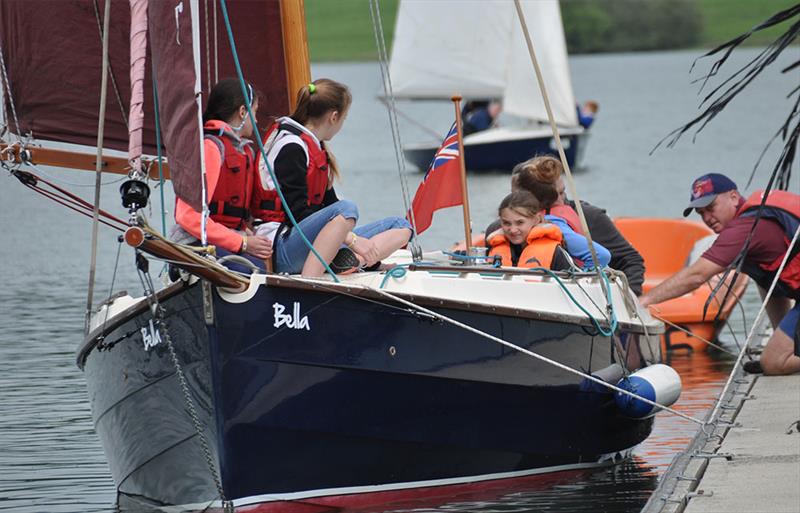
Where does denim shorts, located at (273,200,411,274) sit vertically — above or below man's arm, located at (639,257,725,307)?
above

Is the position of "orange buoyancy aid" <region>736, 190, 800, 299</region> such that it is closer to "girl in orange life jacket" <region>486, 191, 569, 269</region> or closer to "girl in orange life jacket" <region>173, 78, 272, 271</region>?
"girl in orange life jacket" <region>486, 191, 569, 269</region>

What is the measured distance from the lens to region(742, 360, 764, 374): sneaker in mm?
9959

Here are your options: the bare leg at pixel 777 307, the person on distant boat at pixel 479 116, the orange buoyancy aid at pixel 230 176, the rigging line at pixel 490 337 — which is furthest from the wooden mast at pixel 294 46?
the person on distant boat at pixel 479 116

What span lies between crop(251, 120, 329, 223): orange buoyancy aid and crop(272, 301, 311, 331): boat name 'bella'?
0.73m

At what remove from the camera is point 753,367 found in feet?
32.8

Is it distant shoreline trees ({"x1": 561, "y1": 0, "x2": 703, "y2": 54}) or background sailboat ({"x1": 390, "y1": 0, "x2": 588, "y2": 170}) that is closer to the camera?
background sailboat ({"x1": 390, "y1": 0, "x2": 588, "y2": 170})

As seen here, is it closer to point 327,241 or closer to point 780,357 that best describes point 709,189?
point 780,357

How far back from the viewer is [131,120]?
6.27 metres

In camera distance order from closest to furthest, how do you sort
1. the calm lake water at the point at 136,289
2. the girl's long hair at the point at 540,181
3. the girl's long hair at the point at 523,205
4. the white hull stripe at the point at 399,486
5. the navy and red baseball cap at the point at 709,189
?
the white hull stripe at the point at 399,486, the girl's long hair at the point at 523,205, the calm lake water at the point at 136,289, the girl's long hair at the point at 540,181, the navy and red baseball cap at the point at 709,189

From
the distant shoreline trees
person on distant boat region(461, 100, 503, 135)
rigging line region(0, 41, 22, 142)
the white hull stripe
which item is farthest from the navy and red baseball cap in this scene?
the distant shoreline trees

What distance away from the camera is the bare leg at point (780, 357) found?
31.7 ft

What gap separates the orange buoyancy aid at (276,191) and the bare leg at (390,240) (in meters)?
0.44

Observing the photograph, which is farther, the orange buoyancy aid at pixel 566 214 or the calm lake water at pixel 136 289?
the orange buoyancy aid at pixel 566 214

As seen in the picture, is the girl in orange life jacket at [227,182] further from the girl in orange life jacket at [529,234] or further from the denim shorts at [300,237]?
the girl in orange life jacket at [529,234]
